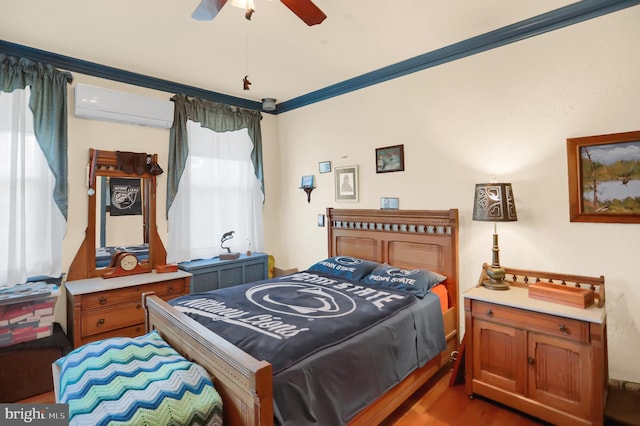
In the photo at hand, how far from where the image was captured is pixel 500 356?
2.25m

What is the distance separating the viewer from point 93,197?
10.3 ft

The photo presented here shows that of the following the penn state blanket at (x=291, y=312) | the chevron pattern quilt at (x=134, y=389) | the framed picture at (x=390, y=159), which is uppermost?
the framed picture at (x=390, y=159)

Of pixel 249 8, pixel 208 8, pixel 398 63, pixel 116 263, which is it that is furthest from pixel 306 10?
pixel 116 263

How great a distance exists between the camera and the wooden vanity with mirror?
277cm

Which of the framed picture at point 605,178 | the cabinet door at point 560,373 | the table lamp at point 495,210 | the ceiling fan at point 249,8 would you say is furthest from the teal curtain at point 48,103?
the framed picture at point 605,178

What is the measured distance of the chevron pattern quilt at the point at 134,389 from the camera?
3.99ft

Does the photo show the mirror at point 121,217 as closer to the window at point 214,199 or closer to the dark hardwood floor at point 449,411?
the window at point 214,199

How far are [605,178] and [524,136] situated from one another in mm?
593

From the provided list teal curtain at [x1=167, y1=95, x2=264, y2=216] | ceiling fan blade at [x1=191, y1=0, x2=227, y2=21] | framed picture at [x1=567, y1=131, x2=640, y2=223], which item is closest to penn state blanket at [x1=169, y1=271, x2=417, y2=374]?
framed picture at [x1=567, y1=131, x2=640, y2=223]

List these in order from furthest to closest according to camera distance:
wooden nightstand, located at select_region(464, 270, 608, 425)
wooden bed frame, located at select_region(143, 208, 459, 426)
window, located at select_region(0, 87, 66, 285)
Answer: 1. window, located at select_region(0, 87, 66, 285)
2. wooden nightstand, located at select_region(464, 270, 608, 425)
3. wooden bed frame, located at select_region(143, 208, 459, 426)

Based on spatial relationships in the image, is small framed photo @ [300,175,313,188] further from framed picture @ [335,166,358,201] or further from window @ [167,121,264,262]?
window @ [167,121,264,262]

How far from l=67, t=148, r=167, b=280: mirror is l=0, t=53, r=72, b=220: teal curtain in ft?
0.78

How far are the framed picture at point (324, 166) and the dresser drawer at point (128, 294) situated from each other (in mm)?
1990

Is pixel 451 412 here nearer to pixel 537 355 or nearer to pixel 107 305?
pixel 537 355
